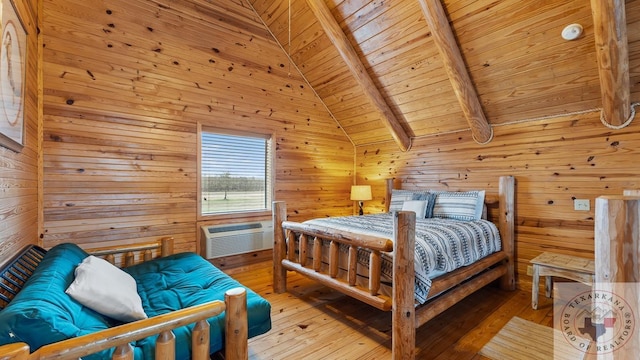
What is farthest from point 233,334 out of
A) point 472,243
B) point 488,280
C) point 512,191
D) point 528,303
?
point 512,191

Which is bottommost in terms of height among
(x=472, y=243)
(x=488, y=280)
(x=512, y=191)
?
(x=488, y=280)

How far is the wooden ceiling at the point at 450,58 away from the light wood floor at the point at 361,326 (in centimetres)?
178

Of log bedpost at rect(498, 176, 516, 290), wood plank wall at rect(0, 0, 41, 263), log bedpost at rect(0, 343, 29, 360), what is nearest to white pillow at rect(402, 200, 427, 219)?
log bedpost at rect(498, 176, 516, 290)

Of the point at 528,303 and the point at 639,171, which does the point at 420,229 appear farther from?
the point at 639,171

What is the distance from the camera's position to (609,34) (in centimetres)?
187

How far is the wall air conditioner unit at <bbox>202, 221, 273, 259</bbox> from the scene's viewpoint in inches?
121

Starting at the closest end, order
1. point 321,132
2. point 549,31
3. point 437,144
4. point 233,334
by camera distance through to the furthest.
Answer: point 233,334, point 549,31, point 437,144, point 321,132

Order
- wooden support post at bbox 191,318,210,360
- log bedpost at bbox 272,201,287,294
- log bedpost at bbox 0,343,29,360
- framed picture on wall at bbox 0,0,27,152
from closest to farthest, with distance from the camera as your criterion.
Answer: log bedpost at bbox 0,343,29,360 < wooden support post at bbox 191,318,210,360 < framed picture on wall at bbox 0,0,27,152 < log bedpost at bbox 272,201,287,294

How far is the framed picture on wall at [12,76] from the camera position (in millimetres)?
1330

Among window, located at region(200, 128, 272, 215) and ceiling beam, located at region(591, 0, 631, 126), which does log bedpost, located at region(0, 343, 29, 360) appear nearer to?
window, located at region(200, 128, 272, 215)

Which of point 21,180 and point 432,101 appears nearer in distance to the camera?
point 21,180

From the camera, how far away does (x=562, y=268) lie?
89.3 inches

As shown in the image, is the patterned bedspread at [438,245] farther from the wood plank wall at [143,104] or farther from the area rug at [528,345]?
the wood plank wall at [143,104]

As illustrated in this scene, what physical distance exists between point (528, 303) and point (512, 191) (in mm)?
1079
